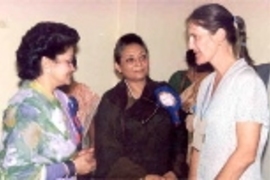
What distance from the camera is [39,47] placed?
184 centimetres

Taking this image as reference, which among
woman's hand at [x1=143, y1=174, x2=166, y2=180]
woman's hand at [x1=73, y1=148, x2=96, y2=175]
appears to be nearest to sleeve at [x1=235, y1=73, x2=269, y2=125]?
woman's hand at [x1=73, y1=148, x2=96, y2=175]

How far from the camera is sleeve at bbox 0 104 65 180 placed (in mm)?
1742

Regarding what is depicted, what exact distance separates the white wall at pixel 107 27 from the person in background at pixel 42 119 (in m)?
1.12

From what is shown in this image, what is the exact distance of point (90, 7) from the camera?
3326 millimetres

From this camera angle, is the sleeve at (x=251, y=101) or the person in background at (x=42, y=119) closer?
the sleeve at (x=251, y=101)

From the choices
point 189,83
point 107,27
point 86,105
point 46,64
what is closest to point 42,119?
point 46,64

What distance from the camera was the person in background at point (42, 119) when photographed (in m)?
1.75

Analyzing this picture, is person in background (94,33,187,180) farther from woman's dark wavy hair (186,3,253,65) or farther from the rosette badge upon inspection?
woman's dark wavy hair (186,3,253,65)

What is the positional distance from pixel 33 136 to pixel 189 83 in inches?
56.1

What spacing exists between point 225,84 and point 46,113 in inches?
23.6

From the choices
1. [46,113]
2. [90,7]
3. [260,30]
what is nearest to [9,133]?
[46,113]

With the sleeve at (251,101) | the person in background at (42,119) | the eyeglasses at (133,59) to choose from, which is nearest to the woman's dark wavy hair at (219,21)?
the sleeve at (251,101)

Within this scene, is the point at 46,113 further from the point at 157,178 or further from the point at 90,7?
the point at 90,7

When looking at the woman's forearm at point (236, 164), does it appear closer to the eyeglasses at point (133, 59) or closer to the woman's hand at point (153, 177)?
the woman's hand at point (153, 177)
